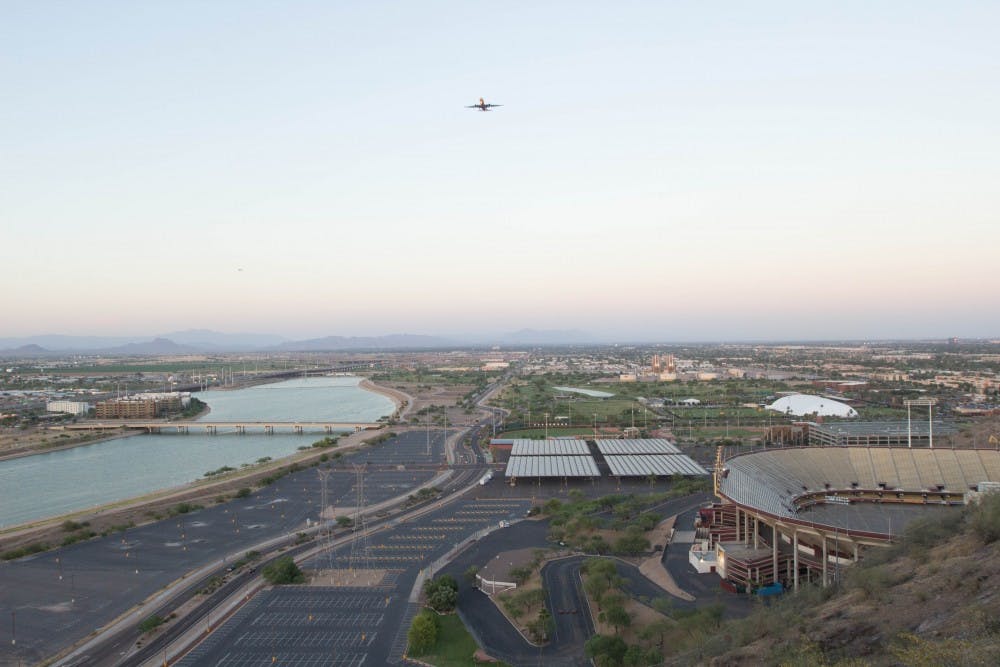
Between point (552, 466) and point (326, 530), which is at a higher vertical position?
point (552, 466)

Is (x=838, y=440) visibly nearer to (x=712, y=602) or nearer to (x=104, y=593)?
(x=712, y=602)

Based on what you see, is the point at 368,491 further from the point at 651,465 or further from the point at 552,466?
the point at 651,465

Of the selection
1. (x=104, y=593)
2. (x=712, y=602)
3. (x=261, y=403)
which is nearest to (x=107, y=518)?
(x=104, y=593)

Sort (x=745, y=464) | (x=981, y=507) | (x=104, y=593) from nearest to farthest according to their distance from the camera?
(x=981, y=507), (x=104, y=593), (x=745, y=464)

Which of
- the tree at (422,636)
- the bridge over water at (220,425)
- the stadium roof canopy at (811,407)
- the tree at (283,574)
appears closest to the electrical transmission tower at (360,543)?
the tree at (283,574)

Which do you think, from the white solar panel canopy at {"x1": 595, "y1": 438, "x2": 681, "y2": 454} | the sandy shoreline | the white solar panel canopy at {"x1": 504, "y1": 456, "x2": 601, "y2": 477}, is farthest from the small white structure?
the white solar panel canopy at {"x1": 595, "y1": 438, "x2": 681, "y2": 454}

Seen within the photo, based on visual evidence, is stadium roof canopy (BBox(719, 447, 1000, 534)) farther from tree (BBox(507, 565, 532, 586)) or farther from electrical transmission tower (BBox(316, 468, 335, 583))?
electrical transmission tower (BBox(316, 468, 335, 583))

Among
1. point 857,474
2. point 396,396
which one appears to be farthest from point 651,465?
point 396,396
